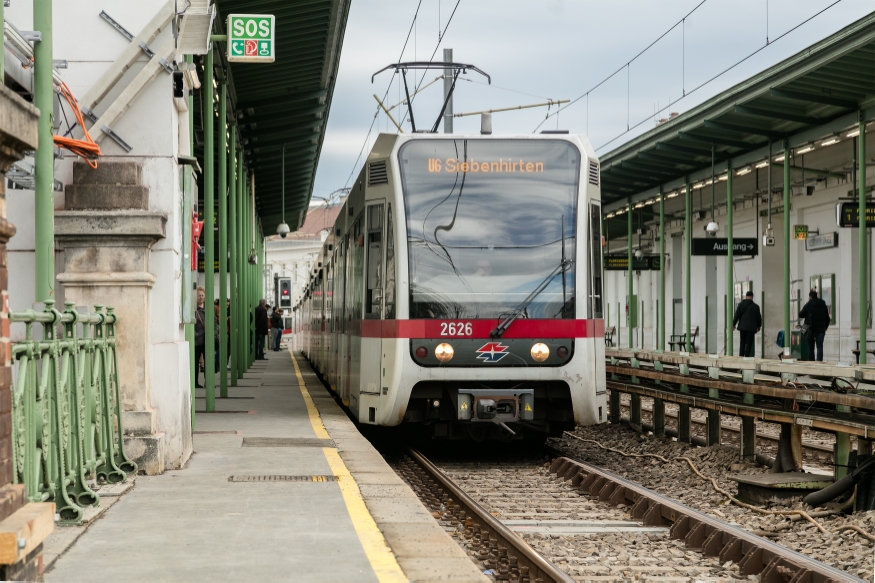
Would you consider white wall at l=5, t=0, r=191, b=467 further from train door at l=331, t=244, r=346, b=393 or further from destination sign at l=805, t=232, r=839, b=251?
destination sign at l=805, t=232, r=839, b=251

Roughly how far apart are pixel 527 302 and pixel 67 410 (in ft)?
19.1

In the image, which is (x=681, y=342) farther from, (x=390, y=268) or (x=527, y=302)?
(x=390, y=268)

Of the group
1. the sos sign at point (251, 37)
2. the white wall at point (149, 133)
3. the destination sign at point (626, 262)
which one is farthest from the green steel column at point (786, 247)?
the white wall at point (149, 133)

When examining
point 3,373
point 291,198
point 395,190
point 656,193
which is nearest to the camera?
point 3,373

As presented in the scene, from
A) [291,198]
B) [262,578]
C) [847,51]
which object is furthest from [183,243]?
[291,198]

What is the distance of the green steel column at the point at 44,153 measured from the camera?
753 centimetres

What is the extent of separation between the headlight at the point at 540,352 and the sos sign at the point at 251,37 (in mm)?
4385

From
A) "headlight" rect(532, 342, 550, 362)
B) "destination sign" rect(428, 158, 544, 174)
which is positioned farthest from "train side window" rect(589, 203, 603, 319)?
"destination sign" rect(428, 158, 544, 174)

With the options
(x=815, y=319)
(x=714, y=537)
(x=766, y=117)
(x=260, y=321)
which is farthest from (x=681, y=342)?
(x=714, y=537)

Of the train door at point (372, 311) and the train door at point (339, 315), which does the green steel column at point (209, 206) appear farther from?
the train door at point (372, 311)

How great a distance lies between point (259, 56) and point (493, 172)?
3007mm

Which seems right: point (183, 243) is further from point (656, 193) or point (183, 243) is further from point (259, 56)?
point (656, 193)

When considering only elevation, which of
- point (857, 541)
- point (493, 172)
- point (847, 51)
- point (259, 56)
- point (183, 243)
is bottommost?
point (857, 541)

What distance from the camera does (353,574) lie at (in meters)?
5.45
